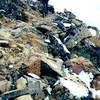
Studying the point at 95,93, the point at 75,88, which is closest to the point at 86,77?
the point at 95,93

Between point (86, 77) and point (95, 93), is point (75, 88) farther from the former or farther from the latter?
point (86, 77)

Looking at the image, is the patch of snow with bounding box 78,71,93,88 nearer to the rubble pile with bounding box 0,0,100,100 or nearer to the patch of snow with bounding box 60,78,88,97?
the rubble pile with bounding box 0,0,100,100

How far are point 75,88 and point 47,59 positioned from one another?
183 centimetres

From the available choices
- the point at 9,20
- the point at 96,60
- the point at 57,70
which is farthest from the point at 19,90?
the point at 9,20

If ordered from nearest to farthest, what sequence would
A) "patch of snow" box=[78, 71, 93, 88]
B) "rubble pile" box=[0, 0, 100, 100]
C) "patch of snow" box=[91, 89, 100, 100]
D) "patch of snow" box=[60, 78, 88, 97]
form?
"rubble pile" box=[0, 0, 100, 100], "patch of snow" box=[60, 78, 88, 97], "patch of snow" box=[91, 89, 100, 100], "patch of snow" box=[78, 71, 93, 88]

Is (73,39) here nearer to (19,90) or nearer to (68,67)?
(68,67)

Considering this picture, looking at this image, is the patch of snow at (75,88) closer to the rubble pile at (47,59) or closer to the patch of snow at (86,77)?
the rubble pile at (47,59)

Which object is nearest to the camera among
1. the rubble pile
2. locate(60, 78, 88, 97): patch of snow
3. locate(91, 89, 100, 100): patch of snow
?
the rubble pile

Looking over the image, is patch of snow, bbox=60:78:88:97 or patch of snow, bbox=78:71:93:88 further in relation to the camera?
patch of snow, bbox=78:71:93:88

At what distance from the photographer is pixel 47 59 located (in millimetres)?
12406

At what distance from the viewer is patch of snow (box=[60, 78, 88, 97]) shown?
1104cm

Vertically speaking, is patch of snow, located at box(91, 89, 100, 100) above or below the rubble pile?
below

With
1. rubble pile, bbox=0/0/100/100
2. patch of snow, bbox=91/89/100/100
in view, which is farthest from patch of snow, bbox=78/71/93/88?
patch of snow, bbox=91/89/100/100

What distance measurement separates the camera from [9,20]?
1661 cm
